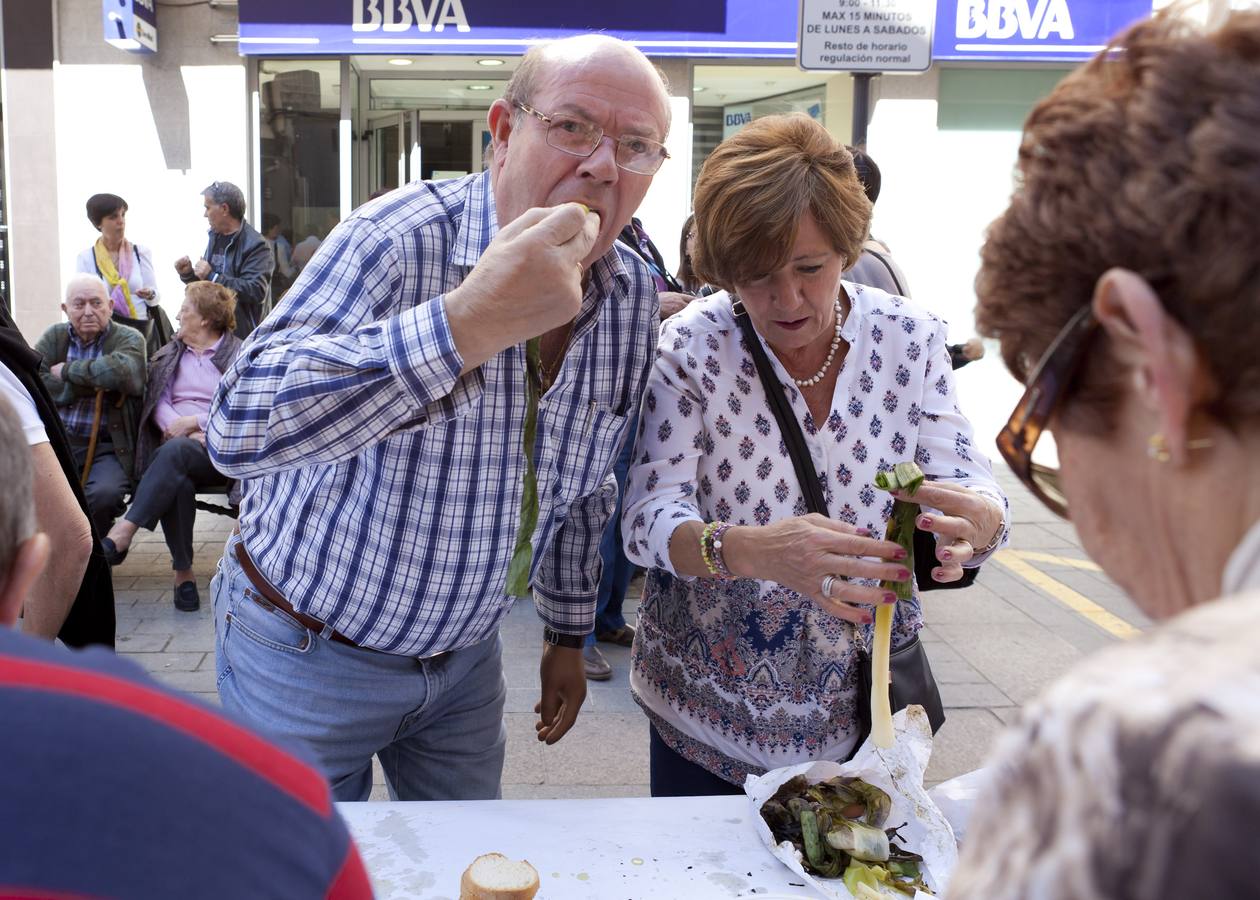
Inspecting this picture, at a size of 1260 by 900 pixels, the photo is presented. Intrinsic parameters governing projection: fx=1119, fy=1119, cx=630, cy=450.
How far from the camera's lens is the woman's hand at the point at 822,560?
1.87 m

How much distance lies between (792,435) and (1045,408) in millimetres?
1222

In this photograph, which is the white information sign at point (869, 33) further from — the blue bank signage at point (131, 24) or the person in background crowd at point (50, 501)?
the blue bank signage at point (131, 24)

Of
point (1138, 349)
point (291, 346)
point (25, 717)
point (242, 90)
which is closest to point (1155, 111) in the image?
point (1138, 349)

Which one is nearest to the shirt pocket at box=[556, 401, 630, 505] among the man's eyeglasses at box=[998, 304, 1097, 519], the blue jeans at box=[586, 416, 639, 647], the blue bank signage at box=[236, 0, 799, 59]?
the man's eyeglasses at box=[998, 304, 1097, 519]

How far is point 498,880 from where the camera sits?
158 centimetres

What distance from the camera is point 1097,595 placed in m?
6.01

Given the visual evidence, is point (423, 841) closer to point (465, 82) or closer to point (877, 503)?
point (877, 503)

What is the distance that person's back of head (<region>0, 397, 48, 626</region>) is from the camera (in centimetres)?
94

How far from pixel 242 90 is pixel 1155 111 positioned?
36.0 ft

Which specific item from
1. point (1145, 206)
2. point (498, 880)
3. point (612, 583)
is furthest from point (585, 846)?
point (612, 583)

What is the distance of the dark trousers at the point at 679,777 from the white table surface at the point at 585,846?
0.80ft

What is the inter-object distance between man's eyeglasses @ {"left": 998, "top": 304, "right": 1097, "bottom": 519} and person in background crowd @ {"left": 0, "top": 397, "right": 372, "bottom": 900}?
0.66 meters

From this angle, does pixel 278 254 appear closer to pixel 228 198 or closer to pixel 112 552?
pixel 228 198

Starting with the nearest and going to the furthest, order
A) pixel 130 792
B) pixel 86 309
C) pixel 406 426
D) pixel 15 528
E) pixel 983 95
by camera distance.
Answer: pixel 130 792 → pixel 15 528 → pixel 406 426 → pixel 86 309 → pixel 983 95
